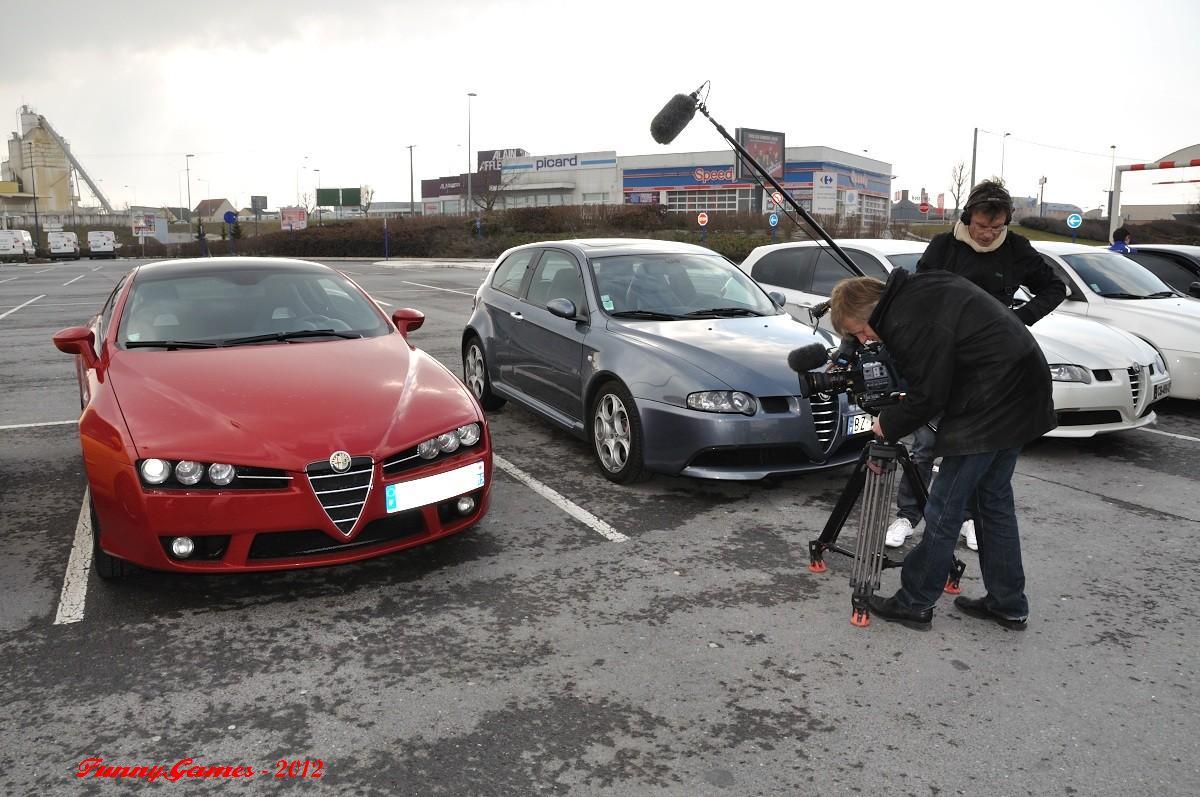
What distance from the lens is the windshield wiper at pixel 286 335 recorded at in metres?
4.79

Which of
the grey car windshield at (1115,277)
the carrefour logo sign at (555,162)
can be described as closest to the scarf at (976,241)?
the grey car windshield at (1115,277)

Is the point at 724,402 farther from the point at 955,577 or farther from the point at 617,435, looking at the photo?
the point at 955,577

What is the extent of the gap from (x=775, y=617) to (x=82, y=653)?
2.70 meters

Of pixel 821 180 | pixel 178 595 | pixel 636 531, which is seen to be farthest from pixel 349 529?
pixel 821 180

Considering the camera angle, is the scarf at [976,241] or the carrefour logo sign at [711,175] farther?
the carrefour logo sign at [711,175]

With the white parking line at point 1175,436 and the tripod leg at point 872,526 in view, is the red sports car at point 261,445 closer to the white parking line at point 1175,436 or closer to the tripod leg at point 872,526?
the tripod leg at point 872,526

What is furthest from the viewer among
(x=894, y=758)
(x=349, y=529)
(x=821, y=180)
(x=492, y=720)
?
(x=821, y=180)

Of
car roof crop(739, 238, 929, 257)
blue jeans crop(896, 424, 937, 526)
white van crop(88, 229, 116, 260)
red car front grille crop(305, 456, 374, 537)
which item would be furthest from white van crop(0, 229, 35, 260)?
blue jeans crop(896, 424, 937, 526)

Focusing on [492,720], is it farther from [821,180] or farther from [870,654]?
[821,180]

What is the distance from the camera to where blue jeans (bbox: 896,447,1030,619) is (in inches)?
134

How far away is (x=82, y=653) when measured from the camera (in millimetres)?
3344

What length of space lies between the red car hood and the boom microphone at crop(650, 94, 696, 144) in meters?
1.73

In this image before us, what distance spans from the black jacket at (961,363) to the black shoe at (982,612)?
0.79 metres

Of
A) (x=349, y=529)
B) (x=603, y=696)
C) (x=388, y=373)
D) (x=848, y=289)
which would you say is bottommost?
(x=603, y=696)
